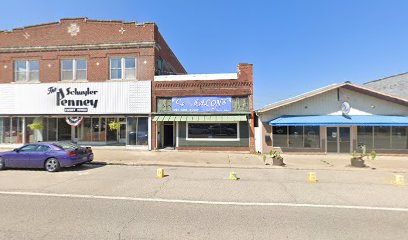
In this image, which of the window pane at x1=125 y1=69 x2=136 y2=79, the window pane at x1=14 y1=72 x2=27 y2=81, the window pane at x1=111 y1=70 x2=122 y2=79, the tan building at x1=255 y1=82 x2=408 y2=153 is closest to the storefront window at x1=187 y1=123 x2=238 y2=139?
the tan building at x1=255 y1=82 x2=408 y2=153

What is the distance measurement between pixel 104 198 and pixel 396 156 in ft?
58.4

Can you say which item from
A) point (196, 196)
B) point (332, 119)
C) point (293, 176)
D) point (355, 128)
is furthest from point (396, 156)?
point (196, 196)

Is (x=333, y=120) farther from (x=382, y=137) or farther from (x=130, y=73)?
(x=130, y=73)

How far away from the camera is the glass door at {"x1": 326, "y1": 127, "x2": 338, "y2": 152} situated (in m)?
16.3

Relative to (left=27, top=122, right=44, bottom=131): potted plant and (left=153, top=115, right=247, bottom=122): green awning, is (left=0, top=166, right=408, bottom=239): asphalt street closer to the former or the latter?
(left=153, top=115, right=247, bottom=122): green awning

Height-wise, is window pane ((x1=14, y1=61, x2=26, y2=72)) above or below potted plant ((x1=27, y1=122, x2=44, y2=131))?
above

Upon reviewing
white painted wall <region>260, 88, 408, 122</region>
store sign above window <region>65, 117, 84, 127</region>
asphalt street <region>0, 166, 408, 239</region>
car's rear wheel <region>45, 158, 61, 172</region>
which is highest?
white painted wall <region>260, 88, 408, 122</region>

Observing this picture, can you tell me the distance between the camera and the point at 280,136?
16.5 meters

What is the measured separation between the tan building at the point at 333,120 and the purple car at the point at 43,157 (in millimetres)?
11542

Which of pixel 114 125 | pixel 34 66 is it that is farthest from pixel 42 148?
pixel 34 66

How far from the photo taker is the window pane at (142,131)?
18.0m

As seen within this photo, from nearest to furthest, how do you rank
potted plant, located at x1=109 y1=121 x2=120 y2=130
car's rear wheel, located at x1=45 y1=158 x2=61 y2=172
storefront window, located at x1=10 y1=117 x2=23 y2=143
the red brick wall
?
1. car's rear wheel, located at x1=45 y1=158 x2=61 y2=172
2. potted plant, located at x1=109 y1=121 x2=120 y2=130
3. the red brick wall
4. storefront window, located at x1=10 y1=117 x2=23 y2=143

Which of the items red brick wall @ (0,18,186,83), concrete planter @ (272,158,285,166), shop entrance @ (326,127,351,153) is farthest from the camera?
red brick wall @ (0,18,186,83)

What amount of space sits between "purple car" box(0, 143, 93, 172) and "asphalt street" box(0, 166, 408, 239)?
976mm
